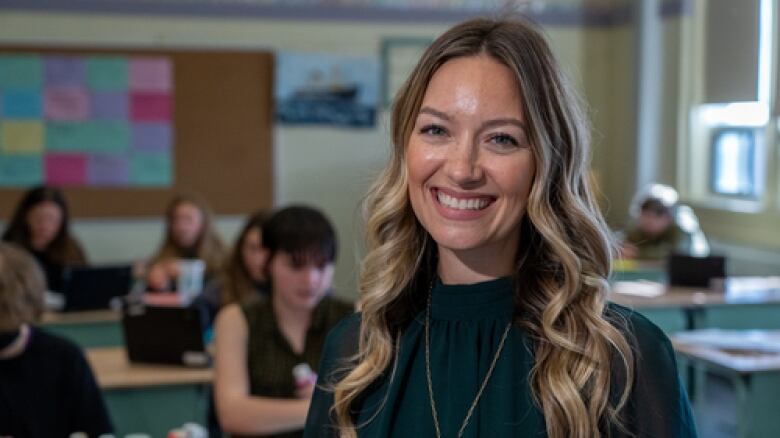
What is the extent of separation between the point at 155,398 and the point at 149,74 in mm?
4367

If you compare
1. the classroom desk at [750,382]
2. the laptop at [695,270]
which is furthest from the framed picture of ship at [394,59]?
the classroom desk at [750,382]

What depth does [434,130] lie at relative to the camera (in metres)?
1.38

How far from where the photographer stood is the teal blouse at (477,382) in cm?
129

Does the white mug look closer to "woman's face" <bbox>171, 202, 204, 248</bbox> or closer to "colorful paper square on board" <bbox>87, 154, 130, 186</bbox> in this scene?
"woman's face" <bbox>171, 202, 204, 248</bbox>

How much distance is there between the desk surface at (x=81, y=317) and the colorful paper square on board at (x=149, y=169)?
101 inches

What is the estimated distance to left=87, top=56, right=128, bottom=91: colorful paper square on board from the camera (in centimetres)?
787

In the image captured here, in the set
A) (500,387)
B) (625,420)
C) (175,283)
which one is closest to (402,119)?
(500,387)

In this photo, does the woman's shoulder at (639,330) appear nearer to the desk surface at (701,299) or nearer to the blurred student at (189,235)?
the desk surface at (701,299)

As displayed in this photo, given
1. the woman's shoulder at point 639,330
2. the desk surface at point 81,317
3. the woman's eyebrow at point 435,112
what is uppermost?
the woman's eyebrow at point 435,112

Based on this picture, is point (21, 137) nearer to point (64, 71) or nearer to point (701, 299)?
point (64, 71)

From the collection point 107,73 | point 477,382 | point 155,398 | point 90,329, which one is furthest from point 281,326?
point 107,73

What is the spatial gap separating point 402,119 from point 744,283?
556cm

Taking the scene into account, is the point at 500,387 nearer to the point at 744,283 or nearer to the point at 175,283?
the point at 175,283

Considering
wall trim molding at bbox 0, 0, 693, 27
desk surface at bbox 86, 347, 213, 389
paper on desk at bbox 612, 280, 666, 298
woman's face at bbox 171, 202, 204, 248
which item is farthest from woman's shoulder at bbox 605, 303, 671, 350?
wall trim molding at bbox 0, 0, 693, 27
